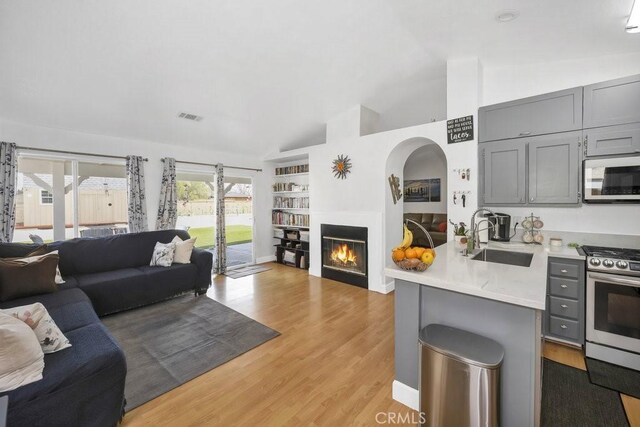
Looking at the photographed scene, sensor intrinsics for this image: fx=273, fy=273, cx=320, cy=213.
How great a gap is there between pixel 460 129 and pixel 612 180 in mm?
1515

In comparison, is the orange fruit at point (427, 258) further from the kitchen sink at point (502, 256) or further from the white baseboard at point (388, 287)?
the white baseboard at point (388, 287)

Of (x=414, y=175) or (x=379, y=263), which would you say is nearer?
(x=379, y=263)

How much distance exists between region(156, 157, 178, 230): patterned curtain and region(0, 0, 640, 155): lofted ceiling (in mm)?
620

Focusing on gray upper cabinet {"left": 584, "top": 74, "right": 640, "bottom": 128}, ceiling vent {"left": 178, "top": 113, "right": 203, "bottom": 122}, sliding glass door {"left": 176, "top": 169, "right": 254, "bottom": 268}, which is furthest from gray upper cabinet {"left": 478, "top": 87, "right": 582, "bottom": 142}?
sliding glass door {"left": 176, "top": 169, "right": 254, "bottom": 268}

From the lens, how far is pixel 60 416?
1.45 m

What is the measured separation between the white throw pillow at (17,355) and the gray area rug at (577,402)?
3054 mm

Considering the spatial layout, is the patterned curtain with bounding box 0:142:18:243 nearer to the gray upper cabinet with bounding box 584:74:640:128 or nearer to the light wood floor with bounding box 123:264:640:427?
the light wood floor with bounding box 123:264:640:427

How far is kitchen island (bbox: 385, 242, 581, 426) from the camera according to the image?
4.71 ft

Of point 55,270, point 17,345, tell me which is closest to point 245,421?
point 17,345

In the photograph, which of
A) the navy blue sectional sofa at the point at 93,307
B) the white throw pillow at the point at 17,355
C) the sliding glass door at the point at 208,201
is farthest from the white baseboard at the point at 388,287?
the white throw pillow at the point at 17,355

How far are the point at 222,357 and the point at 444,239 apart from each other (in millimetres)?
5478

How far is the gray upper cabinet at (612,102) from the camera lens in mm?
2451

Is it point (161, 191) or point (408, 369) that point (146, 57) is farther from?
point (408, 369)

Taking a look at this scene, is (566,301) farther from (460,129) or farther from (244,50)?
(244,50)
